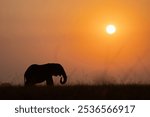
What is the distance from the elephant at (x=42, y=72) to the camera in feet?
69.8

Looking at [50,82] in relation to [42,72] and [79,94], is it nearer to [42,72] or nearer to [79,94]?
[42,72]

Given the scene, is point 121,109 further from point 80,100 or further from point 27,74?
point 27,74

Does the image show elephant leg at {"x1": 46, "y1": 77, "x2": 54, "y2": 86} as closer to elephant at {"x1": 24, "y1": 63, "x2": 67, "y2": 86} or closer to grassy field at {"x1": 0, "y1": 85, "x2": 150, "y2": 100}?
elephant at {"x1": 24, "y1": 63, "x2": 67, "y2": 86}

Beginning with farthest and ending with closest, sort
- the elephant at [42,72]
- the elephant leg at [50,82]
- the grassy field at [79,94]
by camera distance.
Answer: the elephant at [42,72] < the elephant leg at [50,82] < the grassy field at [79,94]

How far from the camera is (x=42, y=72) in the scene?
21797 millimetres

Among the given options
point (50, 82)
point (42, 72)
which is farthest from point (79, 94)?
point (42, 72)

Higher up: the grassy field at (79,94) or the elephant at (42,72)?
the grassy field at (79,94)

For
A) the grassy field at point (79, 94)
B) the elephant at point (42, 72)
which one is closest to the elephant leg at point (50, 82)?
the elephant at point (42, 72)

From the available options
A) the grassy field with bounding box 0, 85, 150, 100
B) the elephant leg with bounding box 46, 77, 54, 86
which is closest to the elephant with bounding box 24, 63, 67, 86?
the elephant leg with bounding box 46, 77, 54, 86

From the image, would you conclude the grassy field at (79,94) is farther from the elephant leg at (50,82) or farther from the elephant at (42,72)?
the elephant at (42,72)

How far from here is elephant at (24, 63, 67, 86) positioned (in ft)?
69.8

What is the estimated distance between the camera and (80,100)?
1127cm

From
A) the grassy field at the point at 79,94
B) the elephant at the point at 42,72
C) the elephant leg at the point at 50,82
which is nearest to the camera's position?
the grassy field at the point at 79,94

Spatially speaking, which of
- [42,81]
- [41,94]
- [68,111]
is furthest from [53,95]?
[42,81]
